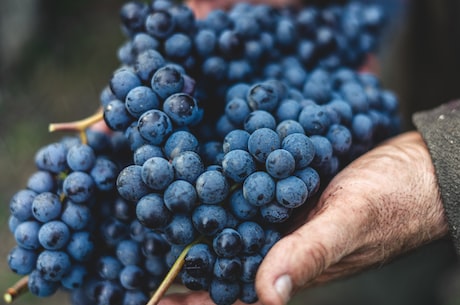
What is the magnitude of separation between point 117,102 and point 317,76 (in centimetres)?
55

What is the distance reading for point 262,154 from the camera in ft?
3.31

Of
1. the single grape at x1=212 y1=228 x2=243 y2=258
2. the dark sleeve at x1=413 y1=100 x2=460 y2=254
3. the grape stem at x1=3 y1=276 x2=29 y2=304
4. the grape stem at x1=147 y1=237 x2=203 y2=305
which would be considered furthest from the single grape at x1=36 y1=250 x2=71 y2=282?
the dark sleeve at x1=413 y1=100 x2=460 y2=254

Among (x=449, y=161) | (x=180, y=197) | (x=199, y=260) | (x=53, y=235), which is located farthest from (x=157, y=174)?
(x=449, y=161)

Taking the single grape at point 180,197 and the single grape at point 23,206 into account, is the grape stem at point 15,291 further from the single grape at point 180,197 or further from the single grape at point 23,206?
the single grape at point 180,197

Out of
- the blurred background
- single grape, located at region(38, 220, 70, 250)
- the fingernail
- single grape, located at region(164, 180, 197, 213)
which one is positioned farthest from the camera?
the blurred background

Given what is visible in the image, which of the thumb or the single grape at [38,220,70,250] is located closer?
the thumb

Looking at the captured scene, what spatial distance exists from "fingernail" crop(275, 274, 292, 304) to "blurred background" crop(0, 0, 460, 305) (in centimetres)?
129

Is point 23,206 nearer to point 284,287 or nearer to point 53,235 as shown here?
point 53,235

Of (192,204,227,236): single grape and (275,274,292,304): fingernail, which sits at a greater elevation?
(192,204,227,236): single grape

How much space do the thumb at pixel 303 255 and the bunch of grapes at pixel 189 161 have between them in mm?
76

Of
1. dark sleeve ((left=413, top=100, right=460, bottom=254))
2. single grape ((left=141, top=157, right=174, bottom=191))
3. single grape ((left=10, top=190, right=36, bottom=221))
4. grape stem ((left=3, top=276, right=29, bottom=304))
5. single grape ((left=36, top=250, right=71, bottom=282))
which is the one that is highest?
single grape ((left=10, top=190, right=36, bottom=221))

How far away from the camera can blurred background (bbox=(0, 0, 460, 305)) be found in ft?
7.23

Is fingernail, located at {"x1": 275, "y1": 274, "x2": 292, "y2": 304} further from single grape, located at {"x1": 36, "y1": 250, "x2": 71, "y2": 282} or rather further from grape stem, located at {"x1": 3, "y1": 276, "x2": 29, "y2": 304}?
grape stem, located at {"x1": 3, "y1": 276, "x2": 29, "y2": 304}

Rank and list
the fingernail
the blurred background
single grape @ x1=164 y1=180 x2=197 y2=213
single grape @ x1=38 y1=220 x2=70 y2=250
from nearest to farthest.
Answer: the fingernail → single grape @ x1=164 y1=180 x2=197 y2=213 → single grape @ x1=38 y1=220 x2=70 y2=250 → the blurred background
